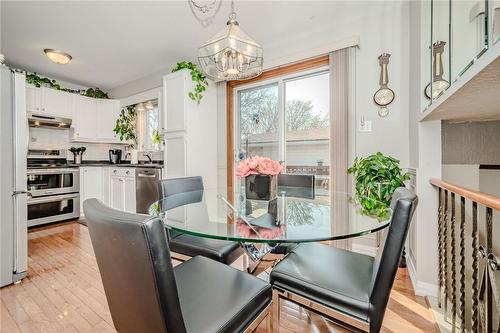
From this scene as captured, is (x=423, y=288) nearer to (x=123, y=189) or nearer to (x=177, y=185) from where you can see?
(x=177, y=185)

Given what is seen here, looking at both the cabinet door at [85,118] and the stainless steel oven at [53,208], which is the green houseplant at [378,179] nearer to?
the stainless steel oven at [53,208]

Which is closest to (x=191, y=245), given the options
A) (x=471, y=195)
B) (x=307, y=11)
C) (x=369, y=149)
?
(x=471, y=195)

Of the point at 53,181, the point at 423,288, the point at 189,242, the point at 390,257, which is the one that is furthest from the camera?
the point at 53,181

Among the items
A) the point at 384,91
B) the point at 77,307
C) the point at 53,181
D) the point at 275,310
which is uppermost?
the point at 384,91

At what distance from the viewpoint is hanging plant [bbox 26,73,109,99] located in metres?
3.70

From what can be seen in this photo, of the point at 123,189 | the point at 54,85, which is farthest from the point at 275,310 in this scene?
the point at 54,85

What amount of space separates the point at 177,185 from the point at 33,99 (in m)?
3.56

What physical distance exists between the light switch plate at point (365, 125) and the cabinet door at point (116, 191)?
12.1 feet

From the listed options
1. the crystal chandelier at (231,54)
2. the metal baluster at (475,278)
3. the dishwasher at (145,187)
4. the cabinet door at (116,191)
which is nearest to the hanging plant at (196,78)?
the crystal chandelier at (231,54)

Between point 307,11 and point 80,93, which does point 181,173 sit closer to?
point 307,11

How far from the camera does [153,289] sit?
60 centimetres

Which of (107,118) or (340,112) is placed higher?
(107,118)

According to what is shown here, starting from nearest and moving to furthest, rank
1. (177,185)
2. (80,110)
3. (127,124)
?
(177,185) → (80,110) → (127,124)

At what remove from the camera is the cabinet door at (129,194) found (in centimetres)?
363
